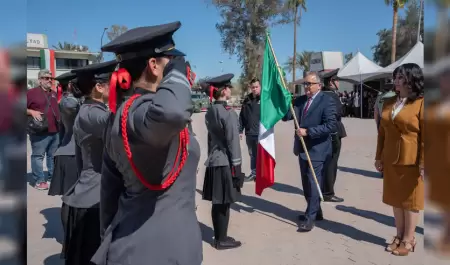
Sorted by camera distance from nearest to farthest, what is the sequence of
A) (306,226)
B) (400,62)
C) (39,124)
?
1. (306,226)
2. (39,124)
3. (400,62)

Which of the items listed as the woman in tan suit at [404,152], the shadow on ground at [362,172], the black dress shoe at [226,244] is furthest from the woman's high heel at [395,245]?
the shadow on ground at [362,172]

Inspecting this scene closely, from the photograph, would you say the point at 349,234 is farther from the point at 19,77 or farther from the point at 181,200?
the point at 19,77

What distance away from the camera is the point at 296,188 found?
653cm

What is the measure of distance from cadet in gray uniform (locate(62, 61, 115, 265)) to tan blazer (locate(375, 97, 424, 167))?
248 cm

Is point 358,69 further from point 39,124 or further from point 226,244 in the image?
point 226,244

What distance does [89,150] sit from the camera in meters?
2.55

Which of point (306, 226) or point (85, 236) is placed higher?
point (85, 236)

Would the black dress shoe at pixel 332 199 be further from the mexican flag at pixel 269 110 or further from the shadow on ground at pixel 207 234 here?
the shadow on ground at pixel 207 234

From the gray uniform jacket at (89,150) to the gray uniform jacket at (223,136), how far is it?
151 centimetres

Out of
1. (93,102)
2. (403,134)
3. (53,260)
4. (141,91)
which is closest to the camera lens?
(141,91)

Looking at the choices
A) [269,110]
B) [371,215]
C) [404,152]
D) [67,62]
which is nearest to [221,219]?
[269,110]

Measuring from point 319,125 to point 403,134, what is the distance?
3.99ft

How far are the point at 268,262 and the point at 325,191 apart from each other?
2.24 metres

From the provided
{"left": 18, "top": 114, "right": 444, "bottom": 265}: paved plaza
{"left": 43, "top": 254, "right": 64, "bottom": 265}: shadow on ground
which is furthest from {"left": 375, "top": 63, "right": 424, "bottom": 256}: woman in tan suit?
{"left": 43, "top": 254, "right": 64, "bottom": 265}: shadow on ground
